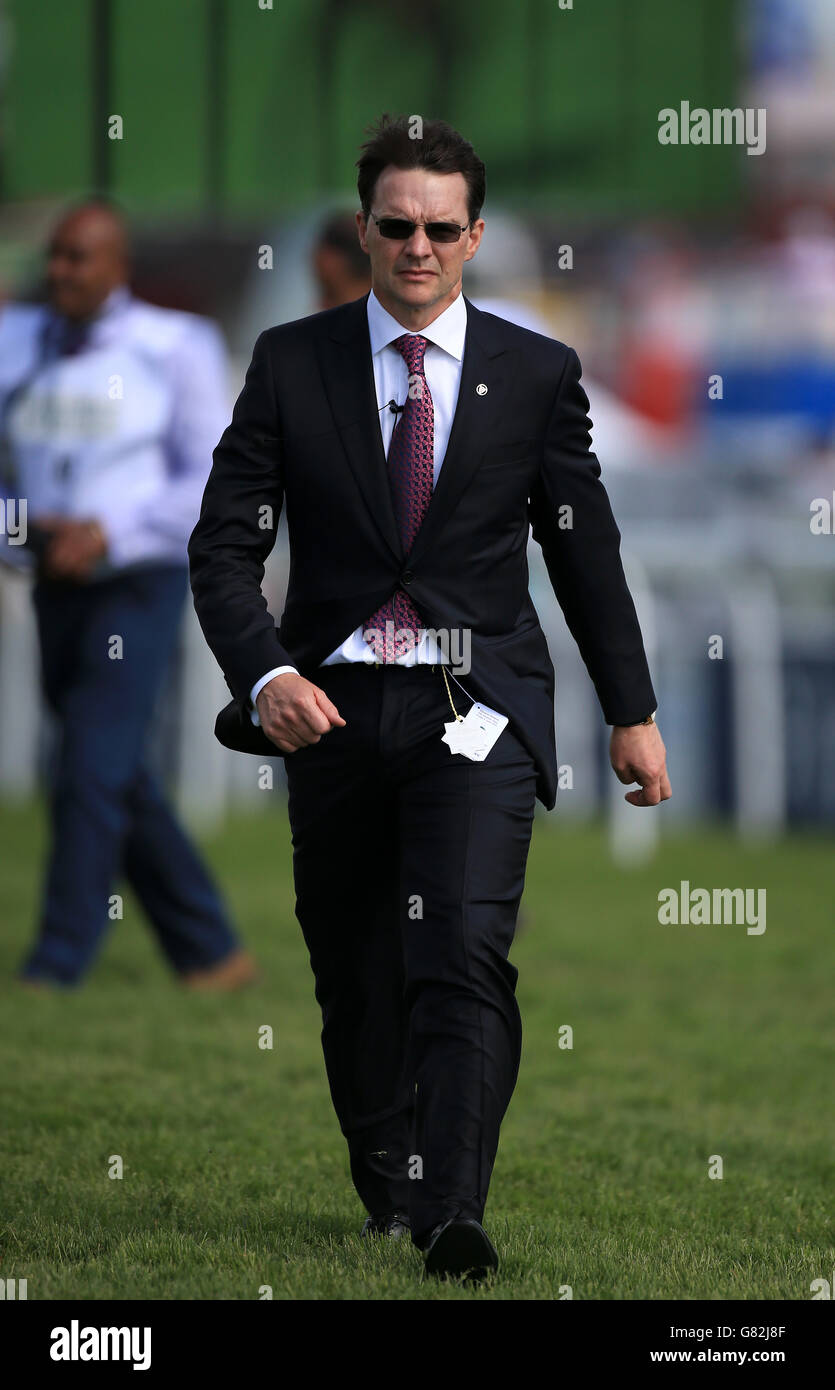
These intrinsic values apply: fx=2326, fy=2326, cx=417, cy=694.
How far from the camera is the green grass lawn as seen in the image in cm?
412

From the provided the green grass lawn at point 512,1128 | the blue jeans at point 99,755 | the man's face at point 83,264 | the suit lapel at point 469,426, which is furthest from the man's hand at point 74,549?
the suit lapel at point 469,426

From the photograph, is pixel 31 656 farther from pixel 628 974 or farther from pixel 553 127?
pixel 628 974

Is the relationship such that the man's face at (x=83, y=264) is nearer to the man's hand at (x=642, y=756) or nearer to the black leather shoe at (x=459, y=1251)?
the man's hand at (x=642, y=756)

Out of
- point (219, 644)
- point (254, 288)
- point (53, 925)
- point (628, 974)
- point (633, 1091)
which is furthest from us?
point (254, 288)

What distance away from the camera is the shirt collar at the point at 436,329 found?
4.16m

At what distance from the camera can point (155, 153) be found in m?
11.9

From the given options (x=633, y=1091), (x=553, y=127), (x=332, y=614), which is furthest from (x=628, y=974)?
(x=553, y=127)

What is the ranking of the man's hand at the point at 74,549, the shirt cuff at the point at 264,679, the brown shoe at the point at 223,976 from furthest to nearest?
1. the brown shoe at the point at 223,976
2. the man's hand at the point at 74,549
3. the shirt cuff at the point at 264,679

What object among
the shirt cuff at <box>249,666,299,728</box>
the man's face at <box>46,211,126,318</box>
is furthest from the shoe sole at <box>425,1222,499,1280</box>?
the man's face at <box>46,211,126,318</box>

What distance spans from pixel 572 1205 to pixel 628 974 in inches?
135

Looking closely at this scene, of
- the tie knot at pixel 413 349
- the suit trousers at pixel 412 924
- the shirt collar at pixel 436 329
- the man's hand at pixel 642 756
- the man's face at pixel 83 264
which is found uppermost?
the man's face at pixel 83 264

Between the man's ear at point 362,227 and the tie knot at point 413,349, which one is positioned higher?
the man's ear at point 362,227

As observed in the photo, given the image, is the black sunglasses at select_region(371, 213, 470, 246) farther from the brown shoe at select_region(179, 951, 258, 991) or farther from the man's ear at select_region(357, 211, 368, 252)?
the brown shoe at select_region(179, 951, 258, 991)

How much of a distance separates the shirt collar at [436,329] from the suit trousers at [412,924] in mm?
581
